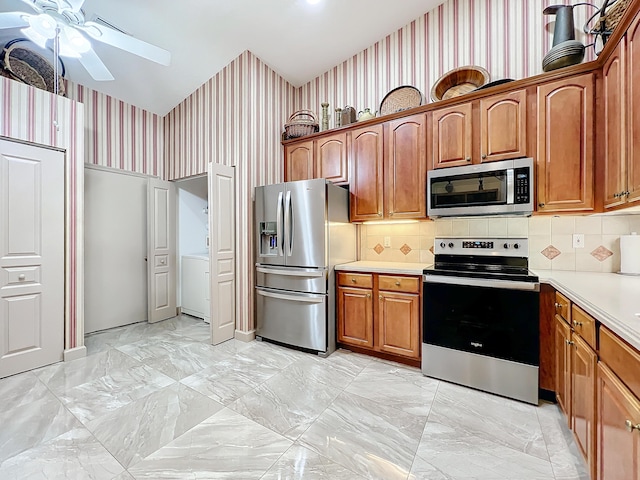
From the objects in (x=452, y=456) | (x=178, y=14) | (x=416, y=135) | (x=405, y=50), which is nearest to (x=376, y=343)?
(x=452, y=456)

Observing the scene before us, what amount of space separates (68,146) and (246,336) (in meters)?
2.60

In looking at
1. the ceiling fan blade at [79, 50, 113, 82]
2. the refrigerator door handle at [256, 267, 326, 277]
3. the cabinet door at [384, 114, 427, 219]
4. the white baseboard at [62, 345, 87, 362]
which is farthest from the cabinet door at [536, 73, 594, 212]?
the white baseboard at [62, 345, 87, 362]

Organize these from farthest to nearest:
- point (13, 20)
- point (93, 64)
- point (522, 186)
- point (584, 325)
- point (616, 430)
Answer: point (93, 64) → point (522, 186) → point (13, 20) → point (584, 325) → point (616, 430)

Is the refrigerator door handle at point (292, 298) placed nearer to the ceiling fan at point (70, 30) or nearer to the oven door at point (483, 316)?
the oven door at point (483, 316)

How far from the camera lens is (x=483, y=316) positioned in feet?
7.16

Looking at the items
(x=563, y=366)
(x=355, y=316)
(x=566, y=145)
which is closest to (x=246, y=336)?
(x=355, y=316)

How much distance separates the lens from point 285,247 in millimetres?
3012

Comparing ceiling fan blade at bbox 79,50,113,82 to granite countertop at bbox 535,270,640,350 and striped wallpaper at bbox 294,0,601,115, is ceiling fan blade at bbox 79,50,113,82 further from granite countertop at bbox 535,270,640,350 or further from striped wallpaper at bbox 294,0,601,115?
granite countertop at bbox 535,270,640,350

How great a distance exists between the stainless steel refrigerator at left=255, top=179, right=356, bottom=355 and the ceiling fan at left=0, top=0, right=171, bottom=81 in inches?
62.3

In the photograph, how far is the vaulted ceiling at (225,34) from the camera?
2.74 meters

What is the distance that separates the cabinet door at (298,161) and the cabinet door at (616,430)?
291cm

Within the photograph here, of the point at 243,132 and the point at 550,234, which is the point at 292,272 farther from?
the point at 550,234

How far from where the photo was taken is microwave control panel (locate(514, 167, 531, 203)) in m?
2.21

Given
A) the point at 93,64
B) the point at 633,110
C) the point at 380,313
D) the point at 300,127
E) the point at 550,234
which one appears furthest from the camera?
the point at 300,127
